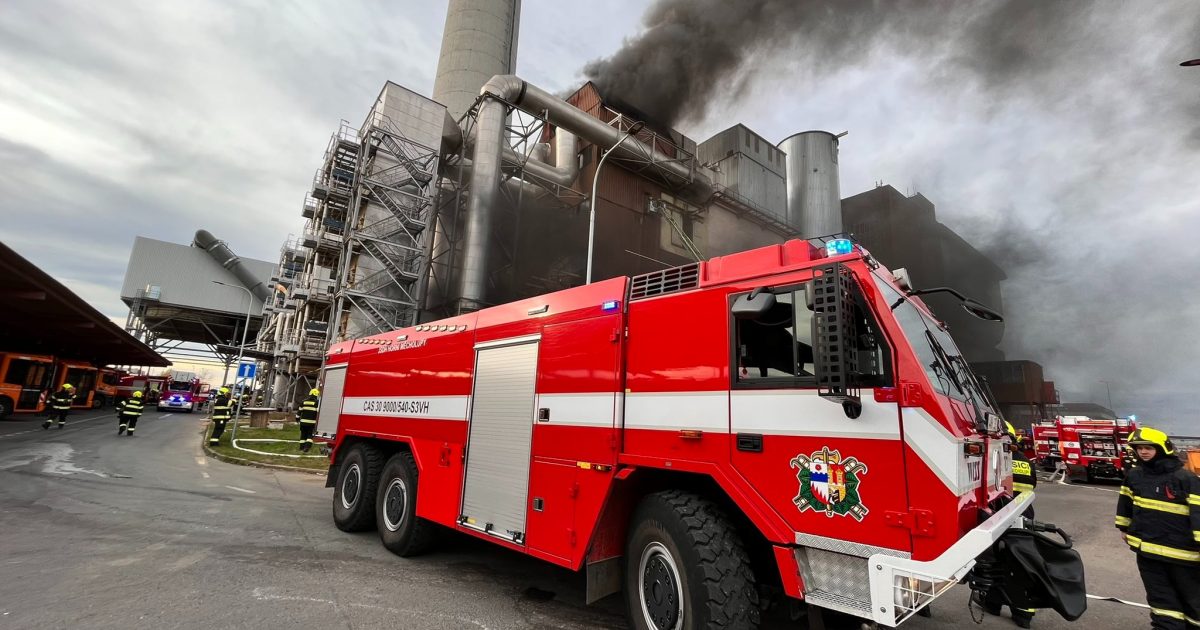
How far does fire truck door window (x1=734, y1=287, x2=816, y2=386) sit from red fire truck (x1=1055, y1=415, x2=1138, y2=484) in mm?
19575

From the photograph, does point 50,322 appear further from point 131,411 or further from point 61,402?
point 131,411

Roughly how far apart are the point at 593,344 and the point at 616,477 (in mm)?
1042

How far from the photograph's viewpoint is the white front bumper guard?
233cm

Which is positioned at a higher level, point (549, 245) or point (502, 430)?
point (549, 245)

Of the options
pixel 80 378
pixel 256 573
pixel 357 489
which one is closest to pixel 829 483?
pixel 256 573

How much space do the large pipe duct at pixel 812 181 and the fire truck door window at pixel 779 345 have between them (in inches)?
1541

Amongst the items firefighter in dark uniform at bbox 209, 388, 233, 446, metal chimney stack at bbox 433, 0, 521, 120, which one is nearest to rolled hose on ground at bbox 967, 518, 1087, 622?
firefighter in dark uniform at bbox 209, 388, 233, 446

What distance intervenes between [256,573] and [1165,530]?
751 centimetres

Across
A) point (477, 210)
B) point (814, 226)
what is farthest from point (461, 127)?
point (814, 226)

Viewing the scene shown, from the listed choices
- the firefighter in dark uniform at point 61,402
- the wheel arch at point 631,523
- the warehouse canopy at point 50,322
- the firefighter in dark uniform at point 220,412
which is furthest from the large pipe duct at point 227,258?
the wheel arch at point 631,523

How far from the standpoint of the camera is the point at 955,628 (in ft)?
13.6

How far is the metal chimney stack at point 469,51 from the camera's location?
33188 millimetres

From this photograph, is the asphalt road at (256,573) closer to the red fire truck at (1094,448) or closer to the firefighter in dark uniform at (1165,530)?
the firefighter in dark uniform at (1165,530)

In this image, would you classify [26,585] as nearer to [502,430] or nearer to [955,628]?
[502,430]
